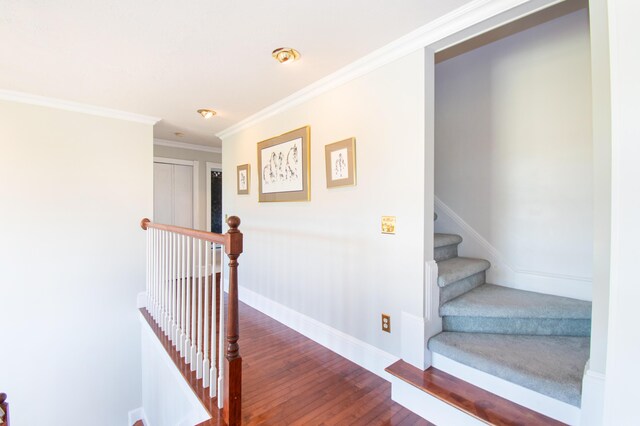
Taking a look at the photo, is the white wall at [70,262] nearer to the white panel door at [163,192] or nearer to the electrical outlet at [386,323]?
the white panel door at [163,192]

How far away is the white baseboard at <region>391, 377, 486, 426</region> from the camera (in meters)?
1.48

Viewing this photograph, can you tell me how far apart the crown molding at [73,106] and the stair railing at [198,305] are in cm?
126

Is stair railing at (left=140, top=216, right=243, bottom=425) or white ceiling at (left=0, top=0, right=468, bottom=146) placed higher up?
white ceiling at (left=0, top=0, right=468, bottom=146)

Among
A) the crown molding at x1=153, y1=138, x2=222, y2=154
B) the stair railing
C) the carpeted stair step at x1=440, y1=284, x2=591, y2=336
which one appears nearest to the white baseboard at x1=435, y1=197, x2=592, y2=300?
the carpeted stair step at x1=440, y1=284, x2=591, y2=336

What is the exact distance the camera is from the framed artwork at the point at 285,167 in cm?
270

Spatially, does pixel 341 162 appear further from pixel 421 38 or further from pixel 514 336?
pixel 514 336

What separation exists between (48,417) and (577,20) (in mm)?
5663

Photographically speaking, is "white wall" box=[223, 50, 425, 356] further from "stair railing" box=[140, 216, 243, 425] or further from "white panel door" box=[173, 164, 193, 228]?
"white panel door" box=[173, 164, 193, 228]

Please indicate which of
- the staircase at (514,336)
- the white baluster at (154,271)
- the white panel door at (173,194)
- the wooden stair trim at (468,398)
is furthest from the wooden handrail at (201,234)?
the white panel door at (173,194)

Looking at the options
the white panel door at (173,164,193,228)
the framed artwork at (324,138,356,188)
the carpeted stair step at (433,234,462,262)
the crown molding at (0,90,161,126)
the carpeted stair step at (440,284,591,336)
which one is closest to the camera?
the carpeted stair step at (440,284,591,336)

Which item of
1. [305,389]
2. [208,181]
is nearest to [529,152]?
[305,389]

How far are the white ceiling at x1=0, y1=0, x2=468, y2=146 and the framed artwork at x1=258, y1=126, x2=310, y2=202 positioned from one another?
17.7 inches

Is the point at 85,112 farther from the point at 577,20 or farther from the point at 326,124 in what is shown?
the point at 577,20

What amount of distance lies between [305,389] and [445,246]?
1.58 metres
